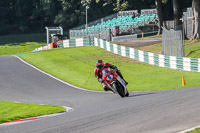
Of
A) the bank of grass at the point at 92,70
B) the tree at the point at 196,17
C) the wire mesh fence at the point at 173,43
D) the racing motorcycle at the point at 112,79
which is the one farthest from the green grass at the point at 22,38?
the racing motorcycle at the point at 112,79

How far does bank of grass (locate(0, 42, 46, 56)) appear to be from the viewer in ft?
215

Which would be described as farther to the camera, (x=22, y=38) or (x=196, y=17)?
(x=22, y=38)

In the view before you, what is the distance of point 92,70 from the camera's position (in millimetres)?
31844

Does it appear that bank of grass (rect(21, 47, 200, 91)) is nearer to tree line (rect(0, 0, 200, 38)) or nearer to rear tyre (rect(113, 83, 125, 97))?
rear tyre (rect(113, 83, 125, 97))

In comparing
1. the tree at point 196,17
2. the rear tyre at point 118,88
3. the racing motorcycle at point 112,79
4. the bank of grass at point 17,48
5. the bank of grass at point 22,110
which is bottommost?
the bank of grass at point 17,48

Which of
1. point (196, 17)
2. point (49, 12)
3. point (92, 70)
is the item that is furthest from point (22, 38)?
point (92, 70)

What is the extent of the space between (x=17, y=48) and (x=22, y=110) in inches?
2123

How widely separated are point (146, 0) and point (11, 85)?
177 feet

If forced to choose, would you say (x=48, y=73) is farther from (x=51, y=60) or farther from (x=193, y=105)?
(x=193, y=105)

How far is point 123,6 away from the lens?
164 feet

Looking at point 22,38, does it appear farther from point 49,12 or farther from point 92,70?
point 92,70

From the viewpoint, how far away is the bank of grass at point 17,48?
6559 centimetres

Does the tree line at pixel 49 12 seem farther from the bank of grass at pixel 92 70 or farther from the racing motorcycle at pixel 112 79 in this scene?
the racing motorcycle at pixel 112 79

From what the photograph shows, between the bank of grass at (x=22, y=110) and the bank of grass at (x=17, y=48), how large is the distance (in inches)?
1886
